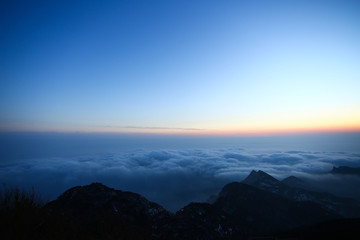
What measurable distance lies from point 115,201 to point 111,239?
144 feet

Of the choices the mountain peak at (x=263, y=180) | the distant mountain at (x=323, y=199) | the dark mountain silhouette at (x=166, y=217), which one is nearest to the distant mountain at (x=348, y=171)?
the distant mountain at (x=323, y=199)

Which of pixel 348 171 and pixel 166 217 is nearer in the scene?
pixel 166 217

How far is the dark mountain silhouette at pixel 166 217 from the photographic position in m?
4.89

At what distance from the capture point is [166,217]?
40156mm

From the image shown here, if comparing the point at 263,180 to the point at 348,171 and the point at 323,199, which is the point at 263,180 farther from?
the point at 348,171

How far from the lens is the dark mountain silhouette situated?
16.0ft

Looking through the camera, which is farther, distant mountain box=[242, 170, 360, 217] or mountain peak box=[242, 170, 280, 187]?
mountain peak box=[242, 170, 280, 187]

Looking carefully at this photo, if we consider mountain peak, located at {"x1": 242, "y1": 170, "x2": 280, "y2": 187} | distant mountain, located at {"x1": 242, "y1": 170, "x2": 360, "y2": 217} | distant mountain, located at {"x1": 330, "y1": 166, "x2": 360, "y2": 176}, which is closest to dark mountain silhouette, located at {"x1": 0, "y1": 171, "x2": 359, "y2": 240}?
mountain peak, located at {"x1": 242, "y1": 170, "x2": 280, "y2": 187}

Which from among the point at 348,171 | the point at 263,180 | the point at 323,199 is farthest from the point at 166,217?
the point at 348,171

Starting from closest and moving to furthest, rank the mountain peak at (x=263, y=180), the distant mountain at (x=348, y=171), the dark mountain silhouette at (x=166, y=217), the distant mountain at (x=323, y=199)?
1. the dark mountain silhouette at (x=166, y=217)
2. the distant mountain at (x=323, y=199)
3. the mountain peak at (x=263, y=180)
4. the distant mountain at (x=348, y=171)

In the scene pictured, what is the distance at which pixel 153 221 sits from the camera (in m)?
38.0

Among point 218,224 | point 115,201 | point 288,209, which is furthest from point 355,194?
point 115,201

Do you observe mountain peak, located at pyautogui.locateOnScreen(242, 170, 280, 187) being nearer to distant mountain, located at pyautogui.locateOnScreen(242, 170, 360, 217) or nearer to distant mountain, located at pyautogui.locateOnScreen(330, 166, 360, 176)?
distant mountain, located at pyautogui.locateOnScreen(242, 170, 360, 217)

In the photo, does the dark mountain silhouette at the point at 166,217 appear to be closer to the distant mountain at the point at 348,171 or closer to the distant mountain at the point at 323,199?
the distant mountain at the point at 323,199
